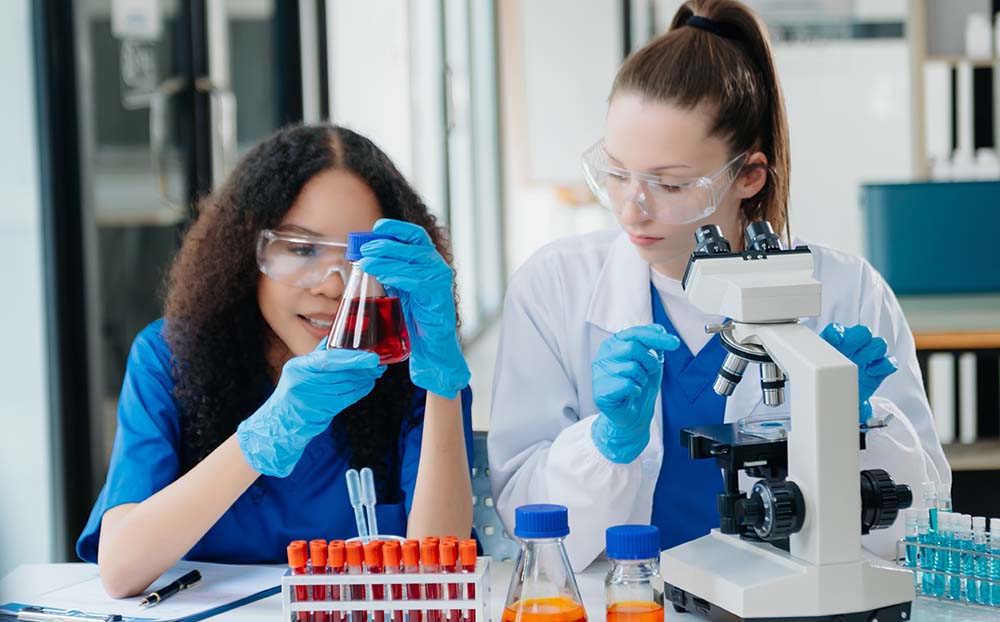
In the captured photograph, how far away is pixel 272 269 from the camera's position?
1567 mm

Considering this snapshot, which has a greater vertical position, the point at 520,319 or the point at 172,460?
the point at 520,319

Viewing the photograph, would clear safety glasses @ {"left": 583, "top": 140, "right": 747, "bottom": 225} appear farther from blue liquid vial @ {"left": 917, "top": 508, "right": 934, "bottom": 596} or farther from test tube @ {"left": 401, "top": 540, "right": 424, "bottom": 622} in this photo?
test tube @ {"left": 401, "top": 540, "right": 424, "bottom": 622}

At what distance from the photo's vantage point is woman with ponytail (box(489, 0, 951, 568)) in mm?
1521

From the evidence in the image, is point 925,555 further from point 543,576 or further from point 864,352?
point 543,576

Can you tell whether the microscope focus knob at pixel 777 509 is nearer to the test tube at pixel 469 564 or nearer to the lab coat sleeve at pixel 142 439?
the test tube at pixel 469 564

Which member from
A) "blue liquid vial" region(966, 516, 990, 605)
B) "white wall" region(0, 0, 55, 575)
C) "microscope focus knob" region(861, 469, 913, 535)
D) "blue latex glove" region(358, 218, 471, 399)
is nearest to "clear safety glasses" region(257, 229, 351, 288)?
"blue latex glove" region(358, 218, 471, 399)

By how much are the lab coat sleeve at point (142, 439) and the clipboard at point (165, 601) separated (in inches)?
4.2

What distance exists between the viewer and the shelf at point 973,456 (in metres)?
2.80

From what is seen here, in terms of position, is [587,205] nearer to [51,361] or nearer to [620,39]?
[620,39]

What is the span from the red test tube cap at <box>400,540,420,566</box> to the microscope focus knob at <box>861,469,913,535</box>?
19.1 inches

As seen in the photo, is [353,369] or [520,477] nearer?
[353,369]

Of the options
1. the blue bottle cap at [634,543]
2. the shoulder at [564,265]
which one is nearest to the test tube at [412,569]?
the blue bottle cap at [634,543]

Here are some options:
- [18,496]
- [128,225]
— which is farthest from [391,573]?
[128,225]

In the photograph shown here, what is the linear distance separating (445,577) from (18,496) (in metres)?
1.70
